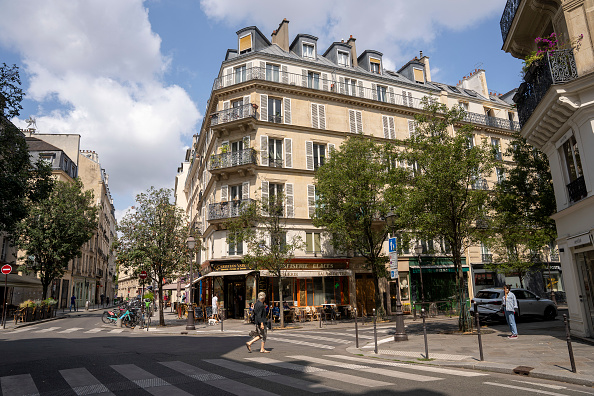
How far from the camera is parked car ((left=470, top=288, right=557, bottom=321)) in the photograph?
61.4ft

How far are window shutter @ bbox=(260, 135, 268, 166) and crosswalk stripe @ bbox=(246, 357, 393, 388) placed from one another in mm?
18162

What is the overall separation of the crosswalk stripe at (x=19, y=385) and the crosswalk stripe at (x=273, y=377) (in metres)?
3.43

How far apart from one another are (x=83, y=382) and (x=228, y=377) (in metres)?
2.41

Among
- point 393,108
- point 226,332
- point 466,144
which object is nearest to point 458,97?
point 393,108

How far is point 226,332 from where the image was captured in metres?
Answer: 18.8

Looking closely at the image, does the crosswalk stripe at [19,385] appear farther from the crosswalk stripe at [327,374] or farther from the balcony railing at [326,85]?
the balcony railing at [326,85]

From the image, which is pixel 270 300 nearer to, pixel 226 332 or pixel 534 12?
pixel 226 332

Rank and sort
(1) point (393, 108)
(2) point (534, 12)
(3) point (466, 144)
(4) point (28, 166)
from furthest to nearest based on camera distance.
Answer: (1) point (393, 108) → (3) point (466, 144) → (4) point (28, 166) → (2) point (534, 12)

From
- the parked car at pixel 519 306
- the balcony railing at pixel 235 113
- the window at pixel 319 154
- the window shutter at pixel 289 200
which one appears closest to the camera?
the parked car at pixel 519 306

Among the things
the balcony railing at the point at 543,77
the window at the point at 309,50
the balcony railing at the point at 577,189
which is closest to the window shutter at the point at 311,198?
the window at the point at 309,50

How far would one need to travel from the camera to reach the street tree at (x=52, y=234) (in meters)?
32.8

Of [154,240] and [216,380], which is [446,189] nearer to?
[216,380]

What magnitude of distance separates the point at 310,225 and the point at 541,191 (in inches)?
533

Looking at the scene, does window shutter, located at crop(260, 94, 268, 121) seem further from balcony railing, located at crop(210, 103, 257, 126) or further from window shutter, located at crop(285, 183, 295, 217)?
window shutter, located at crop(285, 183, 295, 217)
